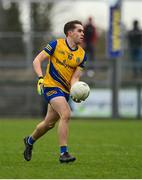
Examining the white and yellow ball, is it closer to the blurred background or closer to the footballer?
the footballer

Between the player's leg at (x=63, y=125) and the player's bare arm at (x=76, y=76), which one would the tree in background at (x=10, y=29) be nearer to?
the player's bare arm at (x=76, y=76)

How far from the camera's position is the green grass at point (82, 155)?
9.25m

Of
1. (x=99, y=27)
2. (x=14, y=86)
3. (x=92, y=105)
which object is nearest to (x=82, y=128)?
(x=92, y=105)

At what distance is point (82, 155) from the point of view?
12016 mm

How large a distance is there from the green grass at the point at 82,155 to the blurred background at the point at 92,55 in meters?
5.52

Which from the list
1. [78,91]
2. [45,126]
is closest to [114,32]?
[45,126]

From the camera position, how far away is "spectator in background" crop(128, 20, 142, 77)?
2597cm

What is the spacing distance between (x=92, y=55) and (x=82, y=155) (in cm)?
1441

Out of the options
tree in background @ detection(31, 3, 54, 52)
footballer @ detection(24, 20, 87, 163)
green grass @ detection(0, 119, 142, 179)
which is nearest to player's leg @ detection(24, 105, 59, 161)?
footballer @ detection(24, 20, 87, 163)

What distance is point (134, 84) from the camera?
25219mm

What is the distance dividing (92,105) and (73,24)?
14.2 m

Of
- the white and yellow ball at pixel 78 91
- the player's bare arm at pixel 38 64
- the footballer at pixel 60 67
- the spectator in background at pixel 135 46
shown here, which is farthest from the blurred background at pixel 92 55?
the white and yellow ball at pixel 78 91

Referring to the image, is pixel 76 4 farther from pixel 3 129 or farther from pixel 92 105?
pixel 3 129

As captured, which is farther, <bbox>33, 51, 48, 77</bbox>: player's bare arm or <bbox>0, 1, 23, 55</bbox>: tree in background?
<bbox>0, 1, 23, 55</bbox>: tree in background
